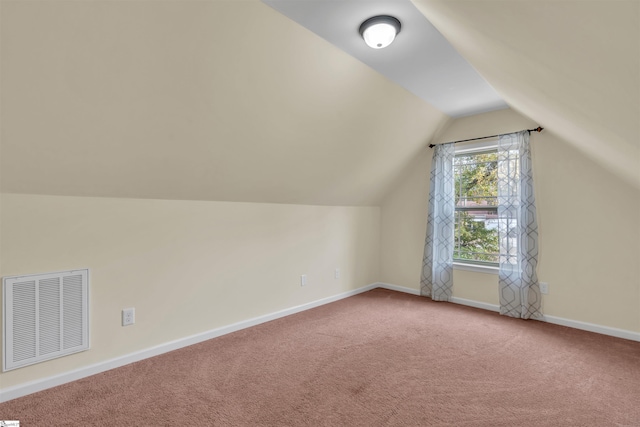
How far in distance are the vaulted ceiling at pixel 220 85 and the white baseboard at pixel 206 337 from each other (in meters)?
1.24

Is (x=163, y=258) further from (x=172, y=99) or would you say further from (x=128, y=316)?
(x=172, y=99)

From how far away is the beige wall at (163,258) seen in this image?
2.05 metres

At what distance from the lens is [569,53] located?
1.18 meters

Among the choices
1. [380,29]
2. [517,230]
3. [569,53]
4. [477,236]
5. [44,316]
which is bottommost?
[44,316]

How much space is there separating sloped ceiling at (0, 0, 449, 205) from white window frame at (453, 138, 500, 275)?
1.40 metres

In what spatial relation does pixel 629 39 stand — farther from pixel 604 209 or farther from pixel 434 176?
pixel 434 176

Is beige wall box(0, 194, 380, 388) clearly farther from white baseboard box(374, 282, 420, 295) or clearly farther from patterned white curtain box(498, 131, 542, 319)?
patterned white curtain box(498, 131, 542, 319)

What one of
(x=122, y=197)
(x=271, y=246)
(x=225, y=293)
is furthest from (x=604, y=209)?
(x=122, y=197)

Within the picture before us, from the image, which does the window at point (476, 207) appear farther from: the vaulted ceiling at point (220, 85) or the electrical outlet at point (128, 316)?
the electrical outlet at point (128, 316)

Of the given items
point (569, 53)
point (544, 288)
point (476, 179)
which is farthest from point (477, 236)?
point (569, 53)

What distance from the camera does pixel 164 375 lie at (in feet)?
7.30

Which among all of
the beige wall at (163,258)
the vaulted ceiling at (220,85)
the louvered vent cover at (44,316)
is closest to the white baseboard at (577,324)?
the vaulted ceiling at (220,85)

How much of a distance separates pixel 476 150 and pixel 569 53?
3022mm

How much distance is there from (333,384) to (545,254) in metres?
2.79
